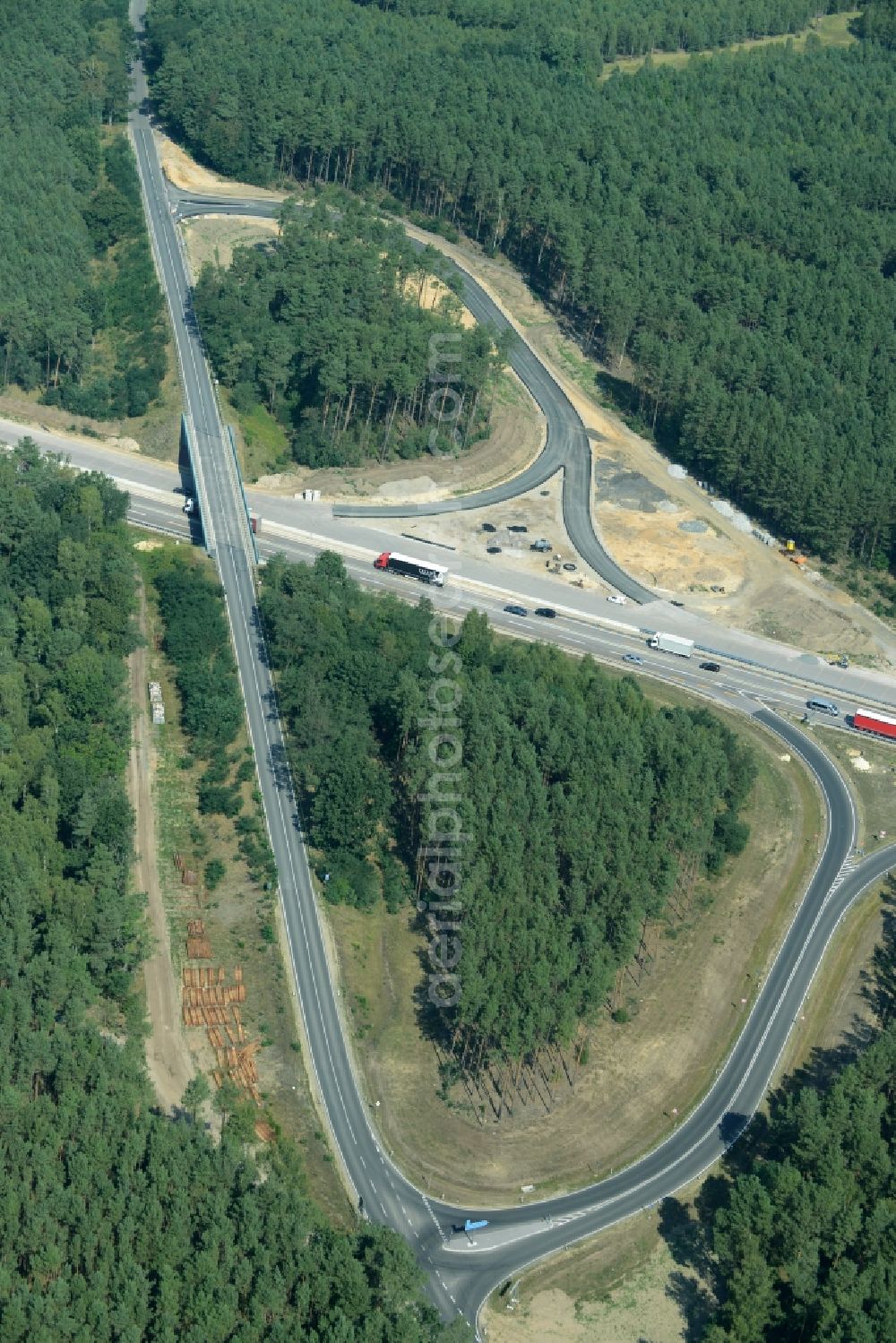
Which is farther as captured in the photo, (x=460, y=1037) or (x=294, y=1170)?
(x=460, y=1037)

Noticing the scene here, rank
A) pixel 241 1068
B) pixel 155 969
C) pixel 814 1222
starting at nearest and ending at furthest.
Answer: pixel 814 1222
pixel 241 1068
pixel 155 969

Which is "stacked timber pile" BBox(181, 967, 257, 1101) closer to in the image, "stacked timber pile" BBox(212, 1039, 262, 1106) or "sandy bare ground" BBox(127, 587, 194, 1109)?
"stacked timber pile" BBox(212, 1039, 262, 1106)

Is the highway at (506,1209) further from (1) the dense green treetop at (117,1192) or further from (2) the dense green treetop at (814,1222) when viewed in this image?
(1) the dense green treetop at (117,1192)

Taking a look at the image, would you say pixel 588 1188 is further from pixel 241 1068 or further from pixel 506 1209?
pixel 241 1068

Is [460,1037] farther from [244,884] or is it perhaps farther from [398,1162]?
[244,884]

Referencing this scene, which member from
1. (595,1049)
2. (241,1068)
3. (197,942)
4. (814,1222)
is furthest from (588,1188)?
(197,942)

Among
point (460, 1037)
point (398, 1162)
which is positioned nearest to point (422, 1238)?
point (398, 1162)

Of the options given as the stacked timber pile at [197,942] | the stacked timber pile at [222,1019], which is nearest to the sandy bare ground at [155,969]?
the stacked timber pile at [222,1019]

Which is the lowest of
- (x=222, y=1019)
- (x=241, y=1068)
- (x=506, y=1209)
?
(x=506, y=1209)
